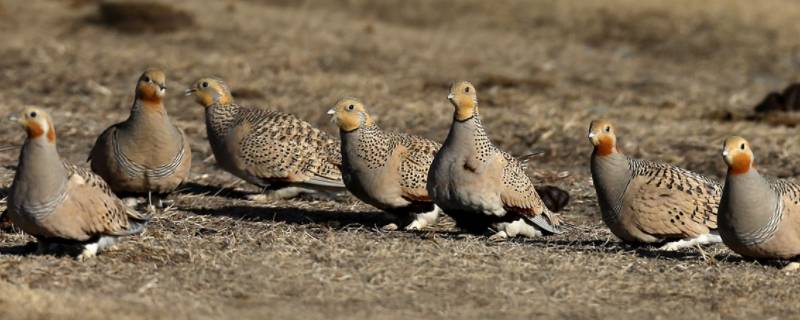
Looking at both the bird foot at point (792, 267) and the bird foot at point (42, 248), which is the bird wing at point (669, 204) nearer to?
the bird foot at point (792, 267)

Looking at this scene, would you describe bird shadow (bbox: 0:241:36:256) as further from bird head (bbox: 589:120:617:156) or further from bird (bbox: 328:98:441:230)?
bird head (bbox: 589:120:617:156)

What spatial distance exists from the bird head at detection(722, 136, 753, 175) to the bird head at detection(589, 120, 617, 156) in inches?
33.9

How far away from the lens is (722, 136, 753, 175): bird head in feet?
24.0

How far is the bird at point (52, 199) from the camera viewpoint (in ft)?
23.0

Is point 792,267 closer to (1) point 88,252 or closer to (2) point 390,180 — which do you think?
(2) point 390,180

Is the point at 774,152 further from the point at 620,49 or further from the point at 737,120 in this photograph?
the point at 620,49

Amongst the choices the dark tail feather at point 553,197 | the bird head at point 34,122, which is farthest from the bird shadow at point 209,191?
the bird head at point 34,122

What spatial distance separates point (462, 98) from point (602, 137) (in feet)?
3.14

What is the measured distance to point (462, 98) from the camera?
27.7 ft

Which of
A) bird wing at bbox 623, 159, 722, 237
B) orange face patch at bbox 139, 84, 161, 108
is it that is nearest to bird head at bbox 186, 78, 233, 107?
orange face patch at bbox 139, 84, 161, 108

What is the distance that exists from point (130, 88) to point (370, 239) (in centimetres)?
851

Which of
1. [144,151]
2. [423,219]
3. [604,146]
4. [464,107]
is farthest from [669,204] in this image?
[144,151]

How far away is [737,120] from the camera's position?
14570mm

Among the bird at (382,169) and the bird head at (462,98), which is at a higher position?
the bird head at (462,98)
